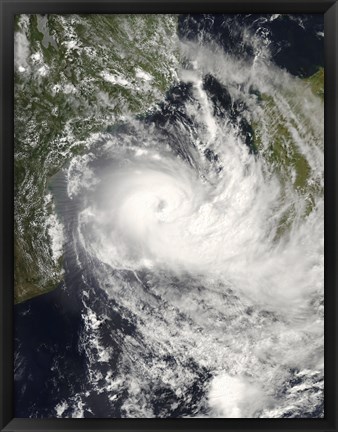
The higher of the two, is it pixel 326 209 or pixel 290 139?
pixel 290 139

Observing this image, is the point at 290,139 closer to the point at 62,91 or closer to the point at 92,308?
the point at 62,91

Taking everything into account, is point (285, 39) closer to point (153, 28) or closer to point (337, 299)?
point (153, 28)

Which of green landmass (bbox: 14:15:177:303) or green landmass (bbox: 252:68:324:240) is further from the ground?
green landmass (bbox: 14:15:177:303)

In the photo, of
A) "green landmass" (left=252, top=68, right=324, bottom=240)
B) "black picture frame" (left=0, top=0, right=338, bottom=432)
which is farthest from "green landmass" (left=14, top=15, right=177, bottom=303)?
"green landmass" (left=252, top=68, right=324, bottom=240)

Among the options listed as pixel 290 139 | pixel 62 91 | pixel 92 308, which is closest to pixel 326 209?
pixel 290 139

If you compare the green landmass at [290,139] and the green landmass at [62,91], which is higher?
the green landmass at [62,91]

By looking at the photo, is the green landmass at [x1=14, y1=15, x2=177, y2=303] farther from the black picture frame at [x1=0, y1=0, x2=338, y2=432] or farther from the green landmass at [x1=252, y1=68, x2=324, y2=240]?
the green landmass at [x1=252, y1=68, x2=324, y2=240]

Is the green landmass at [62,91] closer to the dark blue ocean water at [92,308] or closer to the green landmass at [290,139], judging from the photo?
the dark blue ocean water at [92,308]

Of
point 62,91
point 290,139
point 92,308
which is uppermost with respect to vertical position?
point 62,91

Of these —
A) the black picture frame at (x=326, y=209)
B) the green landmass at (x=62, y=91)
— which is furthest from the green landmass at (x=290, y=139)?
the green landmass at (x=62, y=91)
